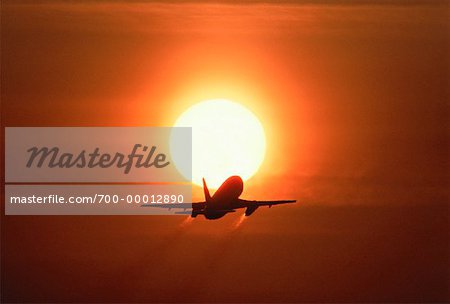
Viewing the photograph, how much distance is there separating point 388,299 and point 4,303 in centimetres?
4961

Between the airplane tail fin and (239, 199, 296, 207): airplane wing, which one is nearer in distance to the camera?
(239, 199, 296, 207): airplane wing

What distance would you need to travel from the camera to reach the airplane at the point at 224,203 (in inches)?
A: 6644

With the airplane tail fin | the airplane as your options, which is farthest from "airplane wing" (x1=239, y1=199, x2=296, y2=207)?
the airplane tail fin

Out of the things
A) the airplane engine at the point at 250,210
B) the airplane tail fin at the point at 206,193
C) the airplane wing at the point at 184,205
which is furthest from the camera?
the airplane engine at the point at 250,210

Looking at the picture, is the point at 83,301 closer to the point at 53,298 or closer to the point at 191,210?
the point at 53,298

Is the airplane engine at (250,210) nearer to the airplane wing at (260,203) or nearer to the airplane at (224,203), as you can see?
the airplane at (224,203)

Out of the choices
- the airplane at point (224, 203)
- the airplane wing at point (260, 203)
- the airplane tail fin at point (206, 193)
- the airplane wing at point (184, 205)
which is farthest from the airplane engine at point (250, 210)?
the airplane wing at point (184, 205)

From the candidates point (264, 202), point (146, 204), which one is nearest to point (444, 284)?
point (264, 202)

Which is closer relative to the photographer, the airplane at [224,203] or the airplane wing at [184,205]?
the airplane wing at [184,205]

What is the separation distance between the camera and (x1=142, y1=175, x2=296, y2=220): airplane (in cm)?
16875

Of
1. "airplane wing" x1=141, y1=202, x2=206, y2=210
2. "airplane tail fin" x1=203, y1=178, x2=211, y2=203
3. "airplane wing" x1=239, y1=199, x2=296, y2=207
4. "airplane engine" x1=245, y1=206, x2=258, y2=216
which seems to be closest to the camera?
"airplane wing" x1=141, y1=202, x2=206, y2=210

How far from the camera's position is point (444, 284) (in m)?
184

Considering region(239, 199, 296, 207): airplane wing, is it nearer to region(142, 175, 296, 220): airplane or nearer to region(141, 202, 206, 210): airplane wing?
region(142, 175, 296, 220): airplane

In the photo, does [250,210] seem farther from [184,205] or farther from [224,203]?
[184,205]
